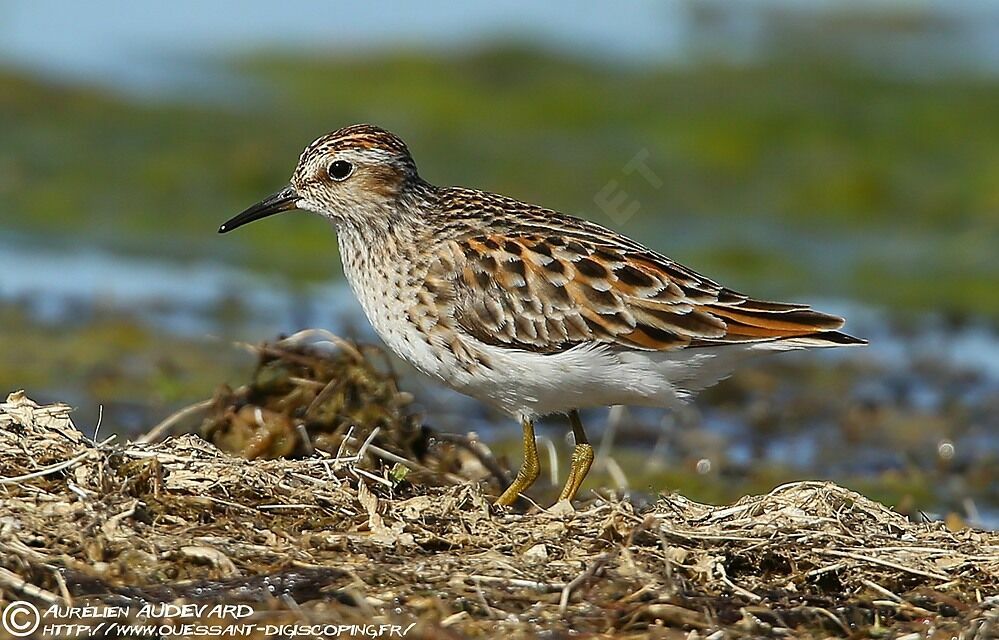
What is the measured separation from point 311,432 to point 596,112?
33.6ft

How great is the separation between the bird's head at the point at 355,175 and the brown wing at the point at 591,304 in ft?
1.80

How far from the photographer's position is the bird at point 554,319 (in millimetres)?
7215

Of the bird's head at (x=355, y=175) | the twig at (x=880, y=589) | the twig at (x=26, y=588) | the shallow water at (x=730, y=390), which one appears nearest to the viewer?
the twig at (x=26, y=588)

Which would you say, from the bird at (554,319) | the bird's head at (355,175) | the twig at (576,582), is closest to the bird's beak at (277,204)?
the bird's head at (355,175)

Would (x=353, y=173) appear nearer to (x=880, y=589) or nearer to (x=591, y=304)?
(x=591, y=304)

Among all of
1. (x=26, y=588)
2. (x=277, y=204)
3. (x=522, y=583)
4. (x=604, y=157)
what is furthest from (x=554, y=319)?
(x=604, y=157)

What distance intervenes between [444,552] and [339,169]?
2474mm

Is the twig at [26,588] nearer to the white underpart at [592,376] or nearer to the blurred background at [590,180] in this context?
the white underpart at [592,376]

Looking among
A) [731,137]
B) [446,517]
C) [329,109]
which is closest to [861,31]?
[731,137]

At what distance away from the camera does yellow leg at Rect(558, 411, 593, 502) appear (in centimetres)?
752

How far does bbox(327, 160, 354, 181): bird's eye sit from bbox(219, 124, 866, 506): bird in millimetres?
396

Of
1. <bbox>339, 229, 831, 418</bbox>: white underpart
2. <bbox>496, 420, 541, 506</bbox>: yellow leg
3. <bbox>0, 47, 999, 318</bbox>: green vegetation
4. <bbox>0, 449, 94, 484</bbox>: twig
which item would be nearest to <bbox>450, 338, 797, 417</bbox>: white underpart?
<bbox>339, 229, 831, 418</bbox>: white underpart

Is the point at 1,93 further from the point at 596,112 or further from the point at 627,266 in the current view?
the point at 627,266

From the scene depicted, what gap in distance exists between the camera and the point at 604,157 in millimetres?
16406
